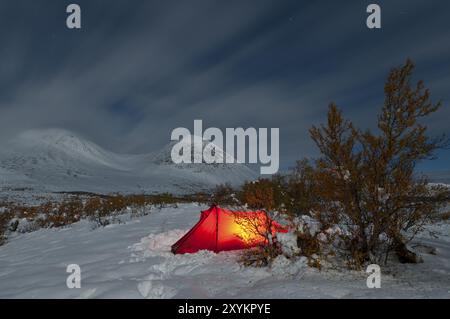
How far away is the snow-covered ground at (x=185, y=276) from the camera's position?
15.6ft

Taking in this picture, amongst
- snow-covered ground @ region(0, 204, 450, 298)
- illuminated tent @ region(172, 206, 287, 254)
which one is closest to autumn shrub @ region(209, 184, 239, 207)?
illuminated tent @ region(172, 206, 287, 254)

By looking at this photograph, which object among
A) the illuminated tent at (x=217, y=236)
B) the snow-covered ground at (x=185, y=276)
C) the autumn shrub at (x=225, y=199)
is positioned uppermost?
the autumn shrub at (x=225, y=199)

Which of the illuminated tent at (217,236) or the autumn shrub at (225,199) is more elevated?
the autumn shrub at (225,199)

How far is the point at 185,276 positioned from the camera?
5926 mm

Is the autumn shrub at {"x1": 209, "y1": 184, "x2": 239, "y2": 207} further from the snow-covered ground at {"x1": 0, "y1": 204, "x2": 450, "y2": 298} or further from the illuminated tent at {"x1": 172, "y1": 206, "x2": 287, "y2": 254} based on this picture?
the snow-covered ground at {"x1": 0, "y1": 204, "x2": 450, "y2": 298}

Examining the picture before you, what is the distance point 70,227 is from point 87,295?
926cm

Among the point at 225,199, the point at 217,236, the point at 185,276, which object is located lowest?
the point at 185,276

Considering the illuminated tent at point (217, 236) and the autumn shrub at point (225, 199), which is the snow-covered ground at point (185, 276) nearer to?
the illuminated tent at point (217, 236)

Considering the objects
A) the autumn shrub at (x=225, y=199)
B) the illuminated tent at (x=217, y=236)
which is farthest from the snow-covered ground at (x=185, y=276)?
the autumn shrub at (x=225, y=199)

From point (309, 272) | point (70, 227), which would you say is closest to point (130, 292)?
point (309, 272)

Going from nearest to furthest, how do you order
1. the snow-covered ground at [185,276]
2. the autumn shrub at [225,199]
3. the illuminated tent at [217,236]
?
the snow-covered ground at [185,276]
the illuminated tent at [217,236]
the autumn shrub at [225,199]

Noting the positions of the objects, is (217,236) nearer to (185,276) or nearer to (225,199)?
(185,276)

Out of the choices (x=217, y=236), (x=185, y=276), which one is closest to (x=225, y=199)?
(x=217, y=236)
